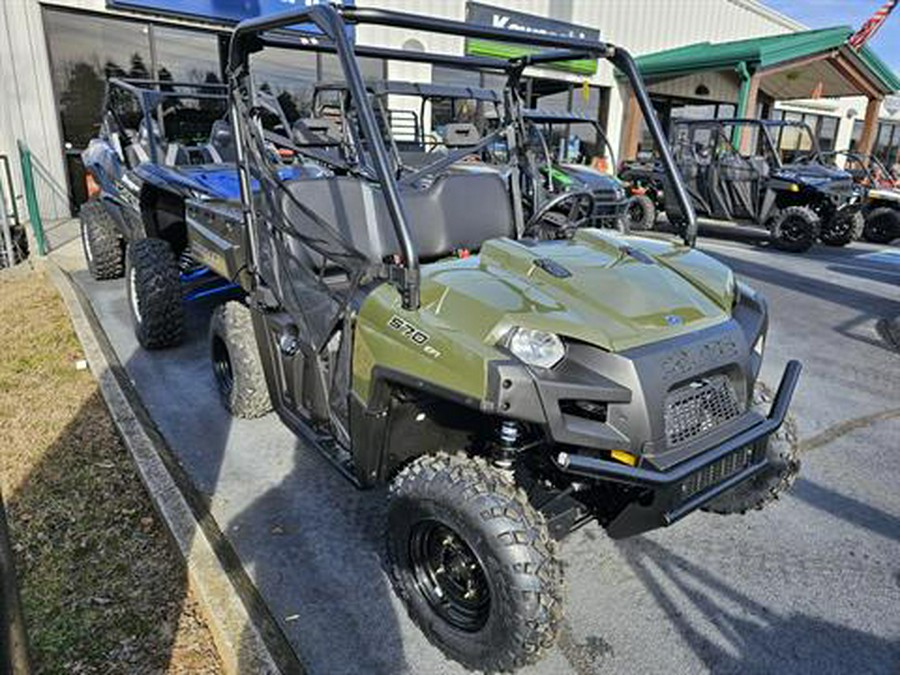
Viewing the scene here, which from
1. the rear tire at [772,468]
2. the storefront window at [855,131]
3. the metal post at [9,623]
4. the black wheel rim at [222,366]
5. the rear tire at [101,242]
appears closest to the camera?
the metal post at [9,623]

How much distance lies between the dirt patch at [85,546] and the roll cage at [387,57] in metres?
1.19

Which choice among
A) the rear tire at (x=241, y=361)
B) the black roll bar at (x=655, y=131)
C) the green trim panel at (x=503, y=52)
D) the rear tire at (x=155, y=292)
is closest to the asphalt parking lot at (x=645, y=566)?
the rear tire at (x=241, y=361)

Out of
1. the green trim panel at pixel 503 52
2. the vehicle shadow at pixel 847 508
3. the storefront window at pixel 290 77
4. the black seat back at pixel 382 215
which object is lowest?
the vehicle shadow at pixel 847 508

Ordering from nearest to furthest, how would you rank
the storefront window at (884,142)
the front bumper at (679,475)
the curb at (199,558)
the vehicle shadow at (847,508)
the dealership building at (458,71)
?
the front bumper at (679,475) < the curb at (199,558) < the vehicle shadow at (847,508) < the dealership building at (458,71) < the storefront window at (884,142)

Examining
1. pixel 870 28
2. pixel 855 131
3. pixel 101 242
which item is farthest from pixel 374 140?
pixel 855 131

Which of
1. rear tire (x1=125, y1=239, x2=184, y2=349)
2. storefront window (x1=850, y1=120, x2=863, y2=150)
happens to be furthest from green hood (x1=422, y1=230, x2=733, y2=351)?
→ storefront window (x1=850, y1=120, x2=863, y2=150)

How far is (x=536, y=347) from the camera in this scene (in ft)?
6.22

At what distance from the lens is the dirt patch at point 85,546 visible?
2.14 metres

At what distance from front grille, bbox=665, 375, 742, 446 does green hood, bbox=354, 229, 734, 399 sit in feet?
0.59

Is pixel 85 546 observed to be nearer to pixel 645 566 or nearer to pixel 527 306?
pixel 527 306

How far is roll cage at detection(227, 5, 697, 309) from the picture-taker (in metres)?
1.92

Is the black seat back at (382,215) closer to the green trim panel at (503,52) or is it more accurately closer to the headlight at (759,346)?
the headlight at (759,346)

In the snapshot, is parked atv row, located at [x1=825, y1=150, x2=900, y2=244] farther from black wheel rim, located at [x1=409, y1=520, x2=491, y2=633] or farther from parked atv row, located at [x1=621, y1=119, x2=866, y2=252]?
black wheel rim, located at [x1=409, y1=520, x2=491, y2=633]

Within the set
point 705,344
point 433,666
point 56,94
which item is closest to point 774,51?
point 56,94
